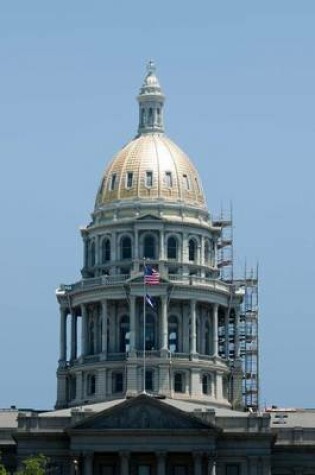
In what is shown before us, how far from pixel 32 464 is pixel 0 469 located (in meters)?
3.06

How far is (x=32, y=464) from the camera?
593 feet

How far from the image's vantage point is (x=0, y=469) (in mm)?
182375
